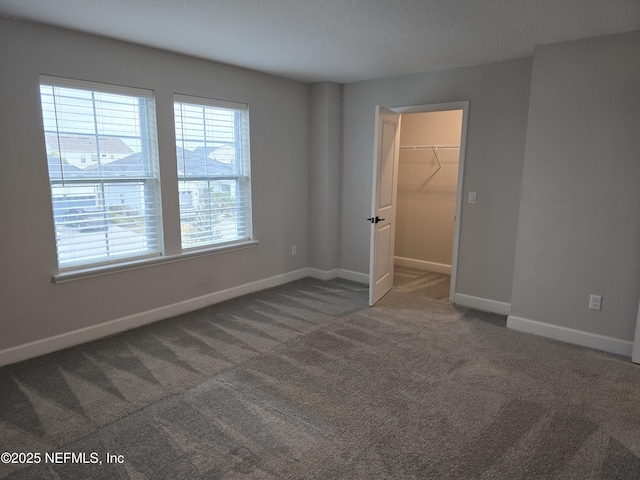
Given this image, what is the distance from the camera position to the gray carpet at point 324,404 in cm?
198

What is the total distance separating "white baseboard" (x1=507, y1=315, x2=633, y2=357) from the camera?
318cm

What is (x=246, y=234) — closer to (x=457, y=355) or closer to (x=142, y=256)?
(x=142, y=256)

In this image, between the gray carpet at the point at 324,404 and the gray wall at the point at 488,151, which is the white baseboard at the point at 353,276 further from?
the gray carpet at the point at 324,404

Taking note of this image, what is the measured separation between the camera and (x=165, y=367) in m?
2.90

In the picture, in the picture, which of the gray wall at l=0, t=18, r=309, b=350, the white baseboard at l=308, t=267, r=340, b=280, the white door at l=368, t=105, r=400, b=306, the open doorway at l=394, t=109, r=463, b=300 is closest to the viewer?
the gray wall at l=0, t=18, r=309, b=350

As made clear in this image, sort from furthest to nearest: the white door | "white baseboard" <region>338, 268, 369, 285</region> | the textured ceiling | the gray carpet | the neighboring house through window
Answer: "white baseboard" <region>338, 268, 369, 285</region> < the white door < the neighboring house through window < the textured ceiling < the gray carpet

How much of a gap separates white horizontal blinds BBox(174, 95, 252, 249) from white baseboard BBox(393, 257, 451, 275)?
249 cm

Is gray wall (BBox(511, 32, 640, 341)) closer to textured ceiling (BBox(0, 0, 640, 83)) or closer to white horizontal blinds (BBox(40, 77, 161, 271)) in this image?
textured ceiling (BBox(0, 0, 640, 83))

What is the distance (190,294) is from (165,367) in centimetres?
120

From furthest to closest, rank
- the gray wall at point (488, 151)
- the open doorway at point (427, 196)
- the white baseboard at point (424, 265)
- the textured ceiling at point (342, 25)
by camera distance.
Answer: the white baseboard at point (424, 265), the open doorway at point (427, 196), the gray wall at point (488, 151), the textured ceiling at point (342, 25)

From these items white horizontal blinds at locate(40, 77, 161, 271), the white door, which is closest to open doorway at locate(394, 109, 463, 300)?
the white door

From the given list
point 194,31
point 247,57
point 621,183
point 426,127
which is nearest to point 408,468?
point 621,183

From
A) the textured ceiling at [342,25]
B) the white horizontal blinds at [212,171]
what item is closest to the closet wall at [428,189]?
the textured ceiling at [342,25]

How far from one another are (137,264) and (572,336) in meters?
3.76
